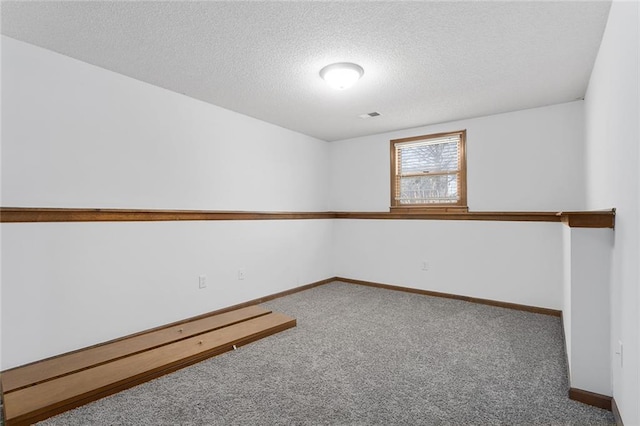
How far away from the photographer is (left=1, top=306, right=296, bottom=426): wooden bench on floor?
5.82 ft

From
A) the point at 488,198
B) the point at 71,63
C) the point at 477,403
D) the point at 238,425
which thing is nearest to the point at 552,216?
the point at 488,198

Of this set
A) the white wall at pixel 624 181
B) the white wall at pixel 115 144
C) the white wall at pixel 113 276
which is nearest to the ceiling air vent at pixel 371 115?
the white wall at pixel 115 144

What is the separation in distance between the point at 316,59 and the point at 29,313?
2.75 meters

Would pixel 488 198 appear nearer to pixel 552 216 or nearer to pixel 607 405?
pixel 552 216

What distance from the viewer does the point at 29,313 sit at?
223cm

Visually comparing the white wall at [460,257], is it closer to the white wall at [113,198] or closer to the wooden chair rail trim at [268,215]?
the wooden chair rail trim at [268,215]

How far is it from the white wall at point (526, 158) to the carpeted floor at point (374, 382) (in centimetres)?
136

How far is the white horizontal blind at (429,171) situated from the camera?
4.22 metres

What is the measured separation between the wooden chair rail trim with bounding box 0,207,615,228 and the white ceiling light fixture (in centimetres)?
178

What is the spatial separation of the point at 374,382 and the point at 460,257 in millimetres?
2501

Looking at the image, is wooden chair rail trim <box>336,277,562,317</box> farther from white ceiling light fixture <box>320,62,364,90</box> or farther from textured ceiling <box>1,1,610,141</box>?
white ceiling light fixture <box>320,62,364,90</box>

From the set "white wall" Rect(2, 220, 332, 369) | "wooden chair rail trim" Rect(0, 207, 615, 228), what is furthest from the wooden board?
"wooden chair rail trim" Rect(0, 207, 615, 228)

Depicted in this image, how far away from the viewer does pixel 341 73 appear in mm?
2580

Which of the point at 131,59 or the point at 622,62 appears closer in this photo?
the point at 622,62
